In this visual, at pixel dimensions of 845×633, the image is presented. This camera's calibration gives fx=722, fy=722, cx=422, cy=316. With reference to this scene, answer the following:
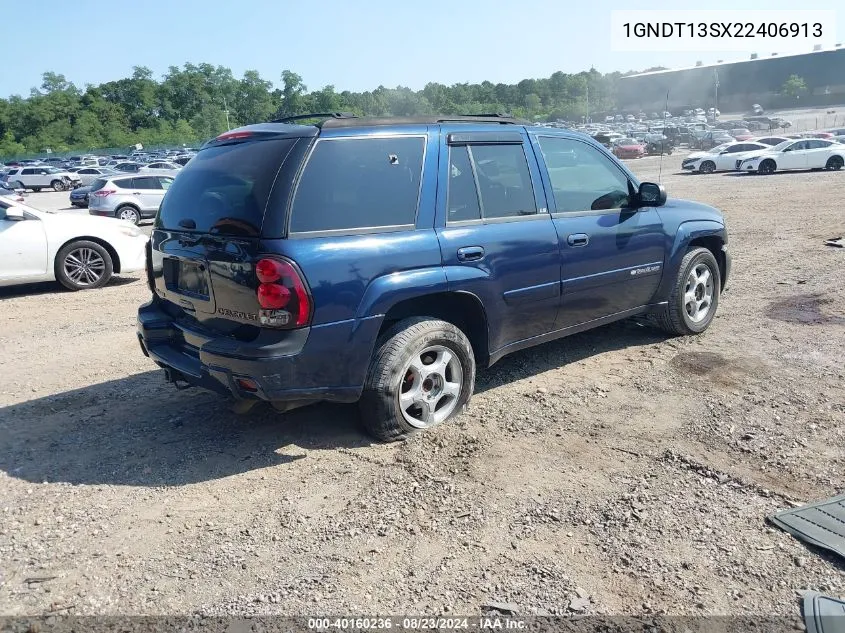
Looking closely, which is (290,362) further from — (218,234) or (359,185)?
(359,185)

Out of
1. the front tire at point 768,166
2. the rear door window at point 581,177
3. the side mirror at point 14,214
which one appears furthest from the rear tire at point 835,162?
the side mirror at point 14,214

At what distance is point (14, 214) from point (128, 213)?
11.5 metres

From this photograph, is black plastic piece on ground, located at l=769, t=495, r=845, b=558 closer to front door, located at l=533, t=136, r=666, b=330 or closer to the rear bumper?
front door, located at l=533, t=136, r=666, b=330

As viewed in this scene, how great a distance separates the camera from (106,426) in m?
4.88

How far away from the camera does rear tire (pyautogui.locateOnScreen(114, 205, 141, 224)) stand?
66.0 ft

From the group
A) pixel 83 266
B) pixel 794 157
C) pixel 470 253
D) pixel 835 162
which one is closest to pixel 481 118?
pixel 470 253

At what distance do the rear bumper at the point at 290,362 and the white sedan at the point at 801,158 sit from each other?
91.9 ft

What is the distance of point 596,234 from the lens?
17.5 ft

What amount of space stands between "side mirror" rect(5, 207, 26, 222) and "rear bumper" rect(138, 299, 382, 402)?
255 inches

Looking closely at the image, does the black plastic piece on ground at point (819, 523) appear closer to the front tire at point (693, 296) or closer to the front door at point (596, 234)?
the front door at point (596, 234)

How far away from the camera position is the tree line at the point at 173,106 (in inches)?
3279

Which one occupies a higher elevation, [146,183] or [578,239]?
[146,183]

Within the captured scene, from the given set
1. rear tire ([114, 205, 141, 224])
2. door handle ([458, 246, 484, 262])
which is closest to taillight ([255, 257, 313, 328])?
door handle ([458, 246, 484, 262])

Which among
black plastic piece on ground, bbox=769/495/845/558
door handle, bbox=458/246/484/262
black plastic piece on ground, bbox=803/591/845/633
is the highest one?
door handle, bbox=458/246/484/262
